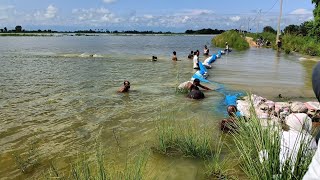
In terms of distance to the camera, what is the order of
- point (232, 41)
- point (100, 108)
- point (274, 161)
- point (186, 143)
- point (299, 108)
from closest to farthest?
point (274, 161), point (186, 143), point (299, 108), point (100, 108), point (232, 41)

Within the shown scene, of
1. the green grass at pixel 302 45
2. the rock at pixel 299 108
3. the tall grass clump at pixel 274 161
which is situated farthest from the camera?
the green grass at pixel 302 45

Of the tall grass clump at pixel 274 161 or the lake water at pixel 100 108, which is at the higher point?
the tall grass clump at pixel 274 161

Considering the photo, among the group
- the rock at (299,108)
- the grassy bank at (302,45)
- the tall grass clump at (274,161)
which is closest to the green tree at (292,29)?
the grassy bank at (302,45)

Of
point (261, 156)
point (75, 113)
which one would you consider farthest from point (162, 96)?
point (261, 156)

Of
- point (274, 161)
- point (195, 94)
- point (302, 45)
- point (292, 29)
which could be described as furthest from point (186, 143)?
point (292, 29)

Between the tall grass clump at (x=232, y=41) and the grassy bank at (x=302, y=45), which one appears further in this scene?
the tall grass clump at (x=232, y=41)

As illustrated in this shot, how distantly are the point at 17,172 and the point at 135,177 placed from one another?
359 centimetres

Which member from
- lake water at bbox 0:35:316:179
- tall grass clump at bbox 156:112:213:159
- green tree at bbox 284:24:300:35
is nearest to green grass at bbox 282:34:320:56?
lake water at bbox 0:35:316:179

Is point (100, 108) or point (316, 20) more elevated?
point (316, 20)

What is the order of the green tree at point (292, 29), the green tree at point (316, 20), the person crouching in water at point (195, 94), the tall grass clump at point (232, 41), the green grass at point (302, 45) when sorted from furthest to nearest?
the green tree at point (292, 29) → the tall grass clump at point (232, 41) → the green tree at point (316, 20) → the green grass at point (302, 45) → the person crouching in water at point (195, 94)

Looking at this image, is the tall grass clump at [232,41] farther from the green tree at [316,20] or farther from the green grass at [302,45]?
Result: the green tree at [316,20]

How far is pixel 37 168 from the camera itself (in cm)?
672

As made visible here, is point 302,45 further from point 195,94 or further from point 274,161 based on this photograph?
point 274,161

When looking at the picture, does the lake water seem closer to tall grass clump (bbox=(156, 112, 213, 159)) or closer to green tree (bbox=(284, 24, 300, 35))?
tall grass clump (bbox=(156, 112, 213, 159))
